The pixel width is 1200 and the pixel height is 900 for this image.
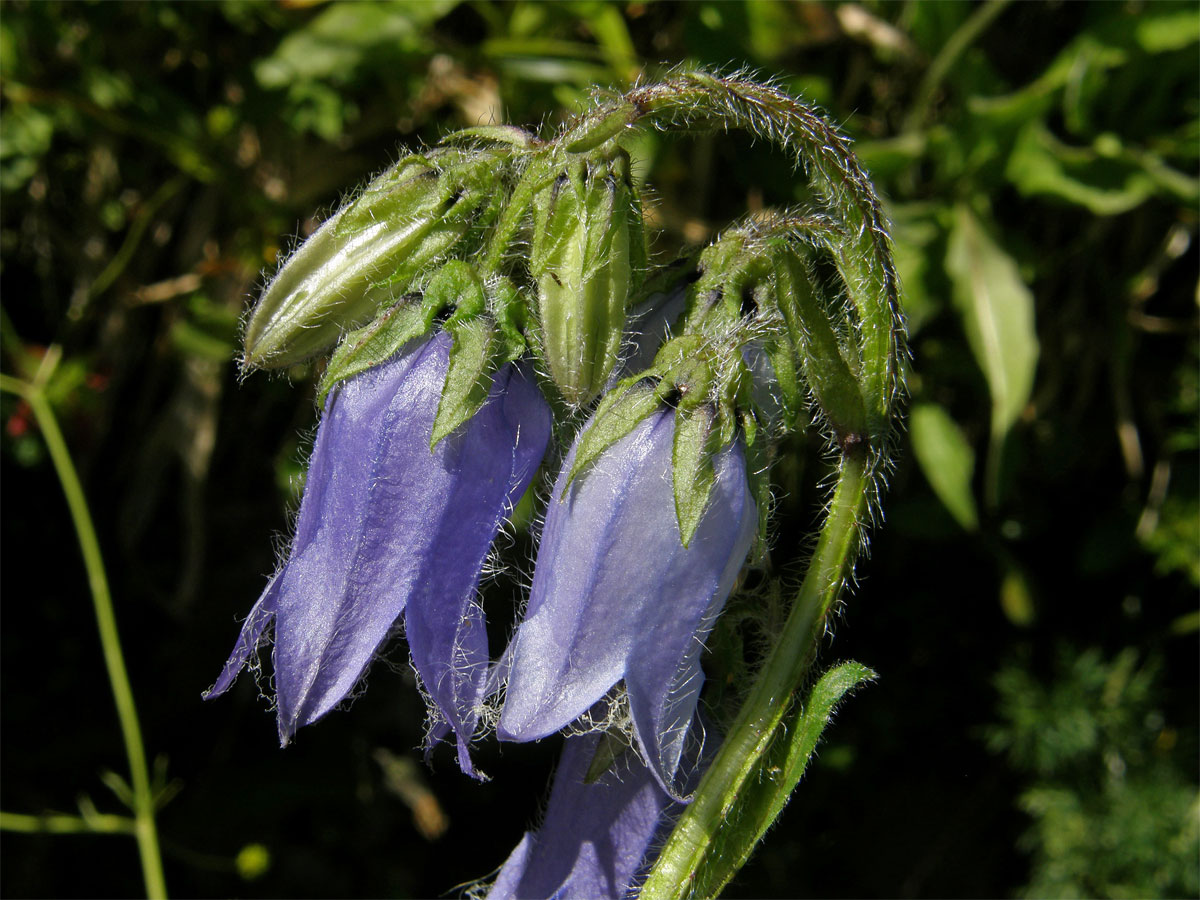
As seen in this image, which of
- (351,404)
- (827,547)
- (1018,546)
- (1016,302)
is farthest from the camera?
(1018,546)

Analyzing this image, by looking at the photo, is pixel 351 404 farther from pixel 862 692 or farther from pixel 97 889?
pixel 97 889

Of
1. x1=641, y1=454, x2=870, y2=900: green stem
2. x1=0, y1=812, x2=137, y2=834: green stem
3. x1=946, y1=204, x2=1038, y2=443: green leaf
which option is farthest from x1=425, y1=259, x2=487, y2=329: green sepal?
x1=0, y1=812, x2=137, y2=834: green stem

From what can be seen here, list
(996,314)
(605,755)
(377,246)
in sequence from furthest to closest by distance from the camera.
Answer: (996,314), (605,755), (377,246)

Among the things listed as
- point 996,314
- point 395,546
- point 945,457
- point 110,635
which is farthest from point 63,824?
point 996,314

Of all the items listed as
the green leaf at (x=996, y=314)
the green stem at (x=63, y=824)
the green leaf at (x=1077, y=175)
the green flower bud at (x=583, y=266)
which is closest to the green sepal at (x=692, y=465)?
the green flower bud at (x=583, y=266)

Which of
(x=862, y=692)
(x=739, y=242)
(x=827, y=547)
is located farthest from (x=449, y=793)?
(x=739, y=242)

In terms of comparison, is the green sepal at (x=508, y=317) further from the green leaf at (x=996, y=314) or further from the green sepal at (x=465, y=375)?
the green leaf at (x=996, y=314)

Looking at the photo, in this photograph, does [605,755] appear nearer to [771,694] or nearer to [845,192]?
[771,694]
